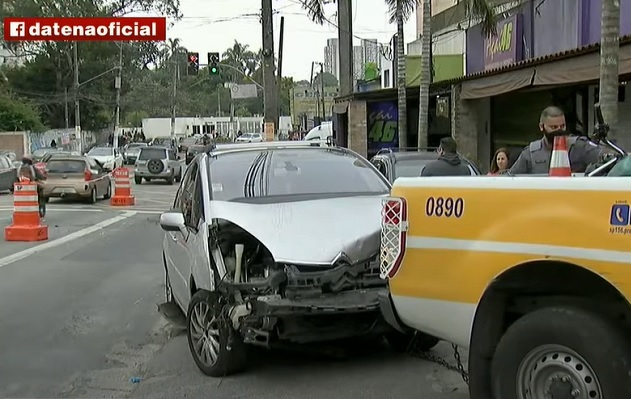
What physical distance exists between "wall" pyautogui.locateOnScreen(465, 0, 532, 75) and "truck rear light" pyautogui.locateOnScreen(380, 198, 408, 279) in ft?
48.1

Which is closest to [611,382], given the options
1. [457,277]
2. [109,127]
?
[457,277]

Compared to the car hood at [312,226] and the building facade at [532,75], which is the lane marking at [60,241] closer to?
the car hood at [312,226]

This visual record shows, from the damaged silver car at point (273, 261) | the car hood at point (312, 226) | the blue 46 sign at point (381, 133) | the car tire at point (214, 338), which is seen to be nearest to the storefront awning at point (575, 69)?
the damaged silver car at point (273, 261)

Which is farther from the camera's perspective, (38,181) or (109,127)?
(109,127)

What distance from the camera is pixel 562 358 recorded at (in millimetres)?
3855

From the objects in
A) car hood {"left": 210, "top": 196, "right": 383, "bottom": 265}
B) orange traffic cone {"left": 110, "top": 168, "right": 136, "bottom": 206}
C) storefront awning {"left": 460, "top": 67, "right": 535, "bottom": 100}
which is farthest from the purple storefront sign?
car hood {"left": 210, "top": 196, "right": 383, "bottom": 265}

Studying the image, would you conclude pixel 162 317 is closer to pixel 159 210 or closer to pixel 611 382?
pixel 611 382

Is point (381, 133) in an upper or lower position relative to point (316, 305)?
upper

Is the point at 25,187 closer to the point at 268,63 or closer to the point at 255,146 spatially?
the point at 255,146

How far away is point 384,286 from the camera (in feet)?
19.7

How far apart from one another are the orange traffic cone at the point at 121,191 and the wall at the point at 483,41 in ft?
36.2

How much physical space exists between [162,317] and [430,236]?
4967 mm

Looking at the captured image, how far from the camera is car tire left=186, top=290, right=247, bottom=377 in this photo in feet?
19.9

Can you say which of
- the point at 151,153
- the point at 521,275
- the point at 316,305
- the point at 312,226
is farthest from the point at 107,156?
the point at 521,275
